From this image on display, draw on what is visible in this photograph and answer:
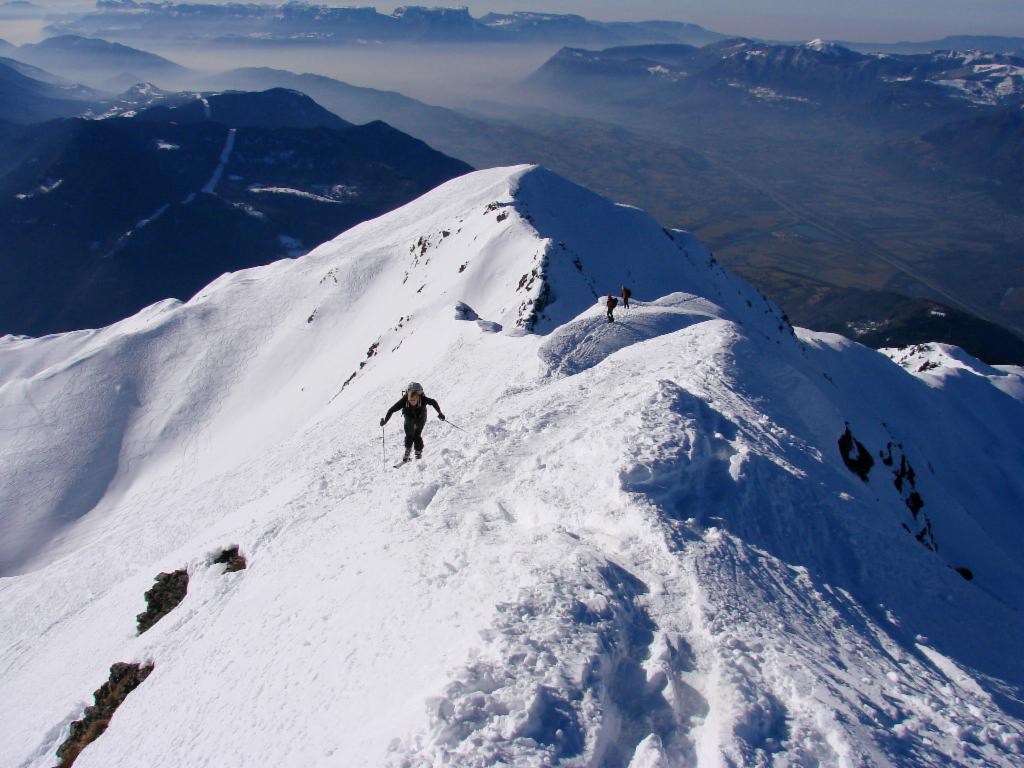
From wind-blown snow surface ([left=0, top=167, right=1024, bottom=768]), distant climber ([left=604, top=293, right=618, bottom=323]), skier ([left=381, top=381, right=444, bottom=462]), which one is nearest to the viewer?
wind-blown snow surface ([left=0, top=167, right=1024, bottom=768])

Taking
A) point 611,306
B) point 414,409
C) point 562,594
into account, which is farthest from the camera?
point 611,306

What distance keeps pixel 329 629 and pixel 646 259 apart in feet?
196

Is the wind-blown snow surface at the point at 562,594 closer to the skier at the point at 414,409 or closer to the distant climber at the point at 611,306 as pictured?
the distant climber at the point at 611,306

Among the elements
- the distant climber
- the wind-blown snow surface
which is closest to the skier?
the wind-blown snow surface

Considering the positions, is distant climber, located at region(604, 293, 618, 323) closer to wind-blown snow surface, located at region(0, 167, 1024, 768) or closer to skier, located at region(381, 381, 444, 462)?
wind-blown snow surface, located at region(0, 167, 1024, 768)

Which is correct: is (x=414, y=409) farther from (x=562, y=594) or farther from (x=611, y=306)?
(x=611, y=306)

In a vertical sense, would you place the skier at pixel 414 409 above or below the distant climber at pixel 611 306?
above

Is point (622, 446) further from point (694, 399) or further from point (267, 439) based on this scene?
point (267, 439)

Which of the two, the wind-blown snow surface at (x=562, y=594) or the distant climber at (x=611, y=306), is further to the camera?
the distant climber at (x=611, y=306)

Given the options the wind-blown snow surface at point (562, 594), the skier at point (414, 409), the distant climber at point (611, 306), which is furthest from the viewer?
the distant climber at point (611, 306)

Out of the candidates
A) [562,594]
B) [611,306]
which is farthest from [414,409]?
[611,306]

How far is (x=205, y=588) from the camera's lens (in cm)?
1762

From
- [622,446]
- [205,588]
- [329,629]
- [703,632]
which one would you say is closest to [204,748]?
[329,629]

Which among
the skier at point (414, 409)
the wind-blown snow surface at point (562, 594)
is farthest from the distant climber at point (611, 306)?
the skier at point (414, 409)
